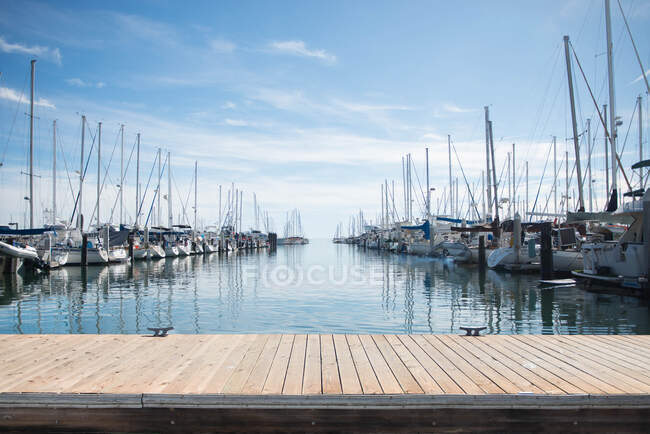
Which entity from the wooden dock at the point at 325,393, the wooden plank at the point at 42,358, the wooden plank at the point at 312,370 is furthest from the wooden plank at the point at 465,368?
the wooden plank at the point at 42,358

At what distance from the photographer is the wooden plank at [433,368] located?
5211mm

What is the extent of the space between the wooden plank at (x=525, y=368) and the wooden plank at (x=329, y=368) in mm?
2142

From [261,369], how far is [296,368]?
1.39ft

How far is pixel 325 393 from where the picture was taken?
5078 mm

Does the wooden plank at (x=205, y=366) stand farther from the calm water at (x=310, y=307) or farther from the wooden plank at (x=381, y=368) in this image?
the calm water at (x=310, y=307)

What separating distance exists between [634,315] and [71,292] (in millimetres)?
23560

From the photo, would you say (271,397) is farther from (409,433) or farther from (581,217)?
(581,217)

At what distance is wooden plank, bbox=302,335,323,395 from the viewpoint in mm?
5195

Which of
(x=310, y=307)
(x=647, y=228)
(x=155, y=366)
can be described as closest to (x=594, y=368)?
(x=155, y=366)

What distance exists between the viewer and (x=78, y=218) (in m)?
45.5

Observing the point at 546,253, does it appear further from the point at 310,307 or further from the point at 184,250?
the point at 184,250

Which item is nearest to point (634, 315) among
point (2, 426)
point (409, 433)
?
point (409, 433)

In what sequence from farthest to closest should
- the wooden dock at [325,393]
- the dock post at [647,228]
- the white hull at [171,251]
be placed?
1. the white hull at [171,251]
2. the dock post at [647,228]
3. the wooden dock at [325,393]

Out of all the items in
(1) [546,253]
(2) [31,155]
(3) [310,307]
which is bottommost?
(3) [310,307]
